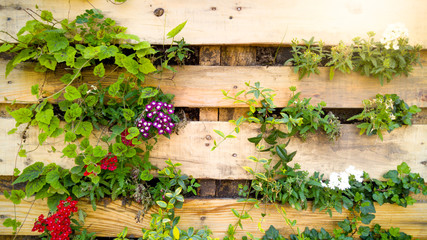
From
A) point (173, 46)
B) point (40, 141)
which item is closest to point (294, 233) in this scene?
point (173, 46)

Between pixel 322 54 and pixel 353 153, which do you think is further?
pixel 353 153

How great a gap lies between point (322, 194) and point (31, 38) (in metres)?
2.01

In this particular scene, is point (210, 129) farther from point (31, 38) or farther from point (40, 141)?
point (31, 38)

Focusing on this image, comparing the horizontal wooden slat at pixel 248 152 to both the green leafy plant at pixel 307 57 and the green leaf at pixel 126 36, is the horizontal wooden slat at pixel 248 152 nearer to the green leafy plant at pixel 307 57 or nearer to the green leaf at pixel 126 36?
the green leafy plant at pixel 307 57

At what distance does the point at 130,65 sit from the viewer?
5.43 ft

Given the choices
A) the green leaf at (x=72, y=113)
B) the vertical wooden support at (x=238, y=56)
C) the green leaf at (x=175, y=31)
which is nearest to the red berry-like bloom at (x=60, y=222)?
the green leaf at (x=72, y=113)

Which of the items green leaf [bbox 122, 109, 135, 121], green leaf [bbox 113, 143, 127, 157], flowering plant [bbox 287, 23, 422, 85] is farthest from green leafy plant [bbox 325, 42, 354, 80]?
green leaf [bbox 113, 143, 127, 157]

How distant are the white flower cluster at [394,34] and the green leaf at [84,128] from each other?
6.03 ft

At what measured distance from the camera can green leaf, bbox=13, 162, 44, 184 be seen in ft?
5.61

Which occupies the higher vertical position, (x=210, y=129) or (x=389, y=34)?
(x=389, y=34)

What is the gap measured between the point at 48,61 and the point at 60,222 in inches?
37.1

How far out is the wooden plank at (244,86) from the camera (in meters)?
1.81

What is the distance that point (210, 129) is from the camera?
73.9 inches

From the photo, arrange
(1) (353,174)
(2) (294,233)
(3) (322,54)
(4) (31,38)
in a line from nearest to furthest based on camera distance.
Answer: (4) (31,38) < (3) (322,54) < (1) (353,174) < (2) (294,233)
